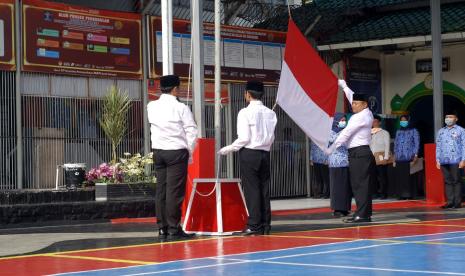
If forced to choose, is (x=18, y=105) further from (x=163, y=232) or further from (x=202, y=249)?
(x=202, y=249)

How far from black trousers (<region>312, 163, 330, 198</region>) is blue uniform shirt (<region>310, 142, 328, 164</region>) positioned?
0.81 ft

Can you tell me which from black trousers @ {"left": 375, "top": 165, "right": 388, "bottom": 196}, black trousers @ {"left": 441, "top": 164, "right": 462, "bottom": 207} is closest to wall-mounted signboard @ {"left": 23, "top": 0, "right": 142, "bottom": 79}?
black trousers @ {"left": 375, "top": 165, "right": 388, "bottom": 196}

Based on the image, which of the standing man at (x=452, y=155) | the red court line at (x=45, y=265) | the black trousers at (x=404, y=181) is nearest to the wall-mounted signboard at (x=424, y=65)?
the black trousers at (x=404, y=181)

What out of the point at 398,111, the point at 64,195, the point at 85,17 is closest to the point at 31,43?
the point at 85,17

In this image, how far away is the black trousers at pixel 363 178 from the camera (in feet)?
39.3

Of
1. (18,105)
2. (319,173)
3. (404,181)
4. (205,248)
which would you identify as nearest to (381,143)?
(404,181)

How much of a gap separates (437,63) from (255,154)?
7.33m

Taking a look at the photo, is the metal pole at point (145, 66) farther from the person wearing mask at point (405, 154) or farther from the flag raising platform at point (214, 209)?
the flag raising platform at point (214, 209)

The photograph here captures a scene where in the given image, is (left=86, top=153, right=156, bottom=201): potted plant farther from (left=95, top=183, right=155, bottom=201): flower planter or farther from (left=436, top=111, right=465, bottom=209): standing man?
(left=436, top=111, right=465, bottom=209): standing man

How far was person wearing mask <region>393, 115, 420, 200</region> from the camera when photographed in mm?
18984

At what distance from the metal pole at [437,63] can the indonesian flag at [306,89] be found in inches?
194

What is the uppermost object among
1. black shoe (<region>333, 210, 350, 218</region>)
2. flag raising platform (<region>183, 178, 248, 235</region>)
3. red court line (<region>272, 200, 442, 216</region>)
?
flag raising platform (<region>183, 178, 248, 235</region>)

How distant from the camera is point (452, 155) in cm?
1566

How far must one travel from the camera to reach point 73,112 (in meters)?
16.7
